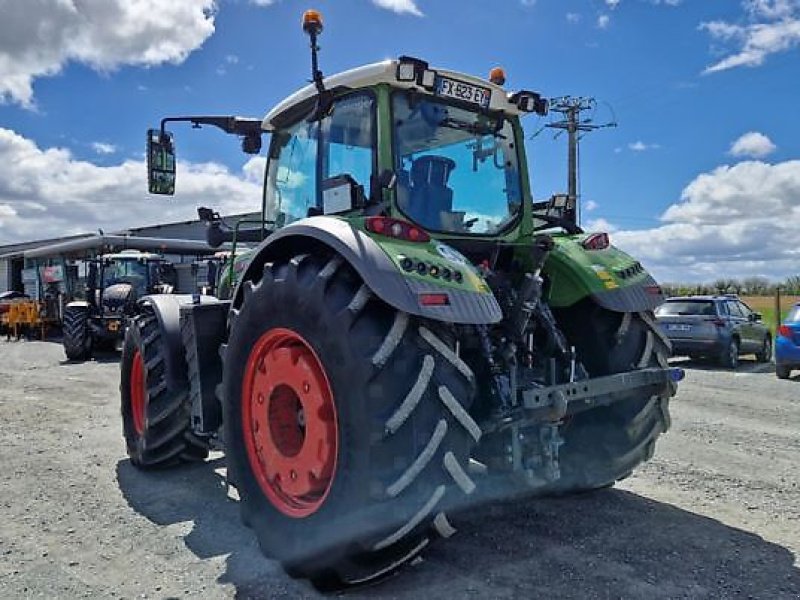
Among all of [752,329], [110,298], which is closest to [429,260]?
[752,329]

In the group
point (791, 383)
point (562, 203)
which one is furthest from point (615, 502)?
point (791, 383)

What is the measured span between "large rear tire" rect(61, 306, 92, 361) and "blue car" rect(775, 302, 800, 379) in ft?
45.8

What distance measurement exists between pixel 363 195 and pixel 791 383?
10.0 meters

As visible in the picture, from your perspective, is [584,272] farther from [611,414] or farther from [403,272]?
[403,272]

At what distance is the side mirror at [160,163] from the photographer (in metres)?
4.57

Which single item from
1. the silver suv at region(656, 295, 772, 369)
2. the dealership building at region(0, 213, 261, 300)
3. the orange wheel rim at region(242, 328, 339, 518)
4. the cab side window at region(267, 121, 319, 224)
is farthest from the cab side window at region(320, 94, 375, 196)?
the dealership building at region(0, 213, 261, 300)

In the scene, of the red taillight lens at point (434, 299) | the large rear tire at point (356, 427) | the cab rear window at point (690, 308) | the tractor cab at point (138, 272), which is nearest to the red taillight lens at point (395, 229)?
the large rear tire at point (356, 427)

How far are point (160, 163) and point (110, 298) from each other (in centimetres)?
1283

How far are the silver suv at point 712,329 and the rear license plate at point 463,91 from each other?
10171mm

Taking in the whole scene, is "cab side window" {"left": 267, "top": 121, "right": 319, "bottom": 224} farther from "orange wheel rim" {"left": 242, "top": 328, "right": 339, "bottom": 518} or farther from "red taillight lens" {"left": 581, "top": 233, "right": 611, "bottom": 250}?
"red taillight lens" {"left": 581, "top": 233, "right": 611, "bottom": 250}

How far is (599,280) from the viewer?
13.3 feet

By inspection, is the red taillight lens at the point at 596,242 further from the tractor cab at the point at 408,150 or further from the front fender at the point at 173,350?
the front fender at the point at 173,350

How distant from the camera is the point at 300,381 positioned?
3217 millimetres

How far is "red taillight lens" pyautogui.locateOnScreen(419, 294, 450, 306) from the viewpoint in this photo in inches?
112
